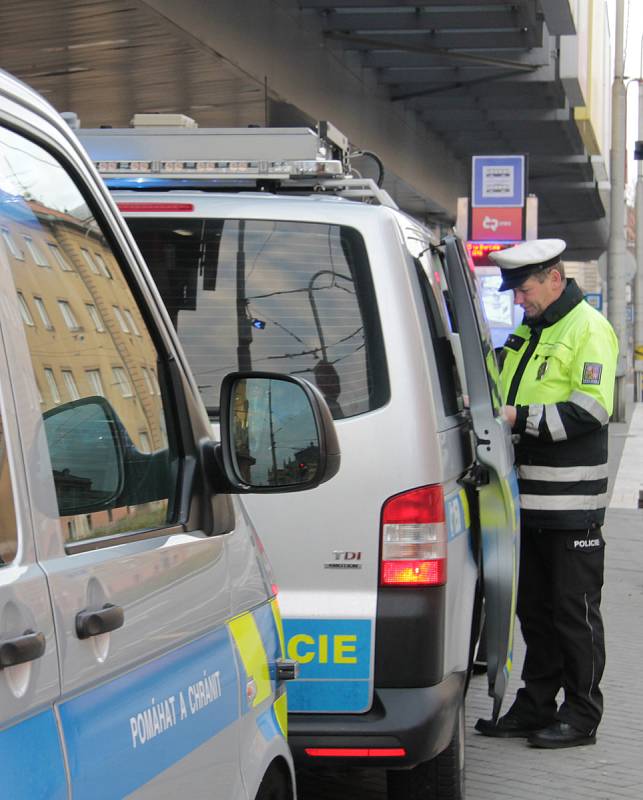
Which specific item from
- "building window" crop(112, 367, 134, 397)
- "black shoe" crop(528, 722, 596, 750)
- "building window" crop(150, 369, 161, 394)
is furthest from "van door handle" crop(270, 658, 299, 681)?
"black shoe" crop(528, 722, 596, 750)

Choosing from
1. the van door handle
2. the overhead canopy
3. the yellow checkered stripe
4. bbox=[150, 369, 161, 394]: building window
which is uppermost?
the overhead canopy

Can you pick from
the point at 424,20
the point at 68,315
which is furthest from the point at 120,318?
the point at 424,20

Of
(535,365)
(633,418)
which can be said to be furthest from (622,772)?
(633,418)

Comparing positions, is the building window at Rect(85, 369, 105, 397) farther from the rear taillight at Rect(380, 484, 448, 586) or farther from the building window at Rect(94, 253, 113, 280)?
Result: the rear taillight at Rect(380, 484, 448, 586)

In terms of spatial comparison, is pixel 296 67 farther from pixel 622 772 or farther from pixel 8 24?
pixel 622 772

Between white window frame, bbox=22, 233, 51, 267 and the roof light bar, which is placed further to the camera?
the roof light bar

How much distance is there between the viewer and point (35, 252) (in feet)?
6.68

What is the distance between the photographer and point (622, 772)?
554 centimetres

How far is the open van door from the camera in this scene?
4.68 m

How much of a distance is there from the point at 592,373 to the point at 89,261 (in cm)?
371

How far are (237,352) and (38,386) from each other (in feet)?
7.17

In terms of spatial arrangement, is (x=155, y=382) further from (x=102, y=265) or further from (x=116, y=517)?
(x=116, y=517)

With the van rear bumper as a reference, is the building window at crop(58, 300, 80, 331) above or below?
above

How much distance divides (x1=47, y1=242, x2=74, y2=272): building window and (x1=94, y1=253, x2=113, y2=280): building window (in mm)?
151
